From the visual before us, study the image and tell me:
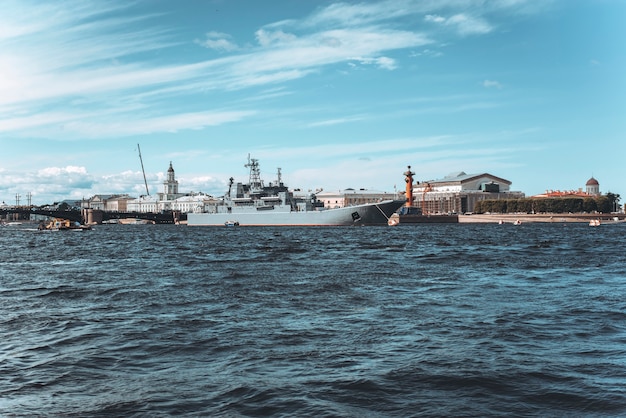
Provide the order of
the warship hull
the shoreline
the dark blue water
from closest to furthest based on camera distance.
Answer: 1. the dark blue water
2. the warship hull
3. the shoreline

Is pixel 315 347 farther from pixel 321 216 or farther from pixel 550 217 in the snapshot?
pixel 550 217

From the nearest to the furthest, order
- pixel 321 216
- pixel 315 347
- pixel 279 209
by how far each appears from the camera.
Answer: pixel 315 347, pixel 321 216, pixel 279 209

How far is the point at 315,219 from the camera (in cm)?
9562

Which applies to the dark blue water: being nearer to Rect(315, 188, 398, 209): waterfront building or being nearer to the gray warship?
the gray warship

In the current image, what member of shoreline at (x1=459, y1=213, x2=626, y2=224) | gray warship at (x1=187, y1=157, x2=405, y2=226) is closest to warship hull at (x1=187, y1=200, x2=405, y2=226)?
gray warship at (x1=187, y1=157, x2=405, y2=226)

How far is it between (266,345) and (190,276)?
12.8m

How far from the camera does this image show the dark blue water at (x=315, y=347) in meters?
7.57

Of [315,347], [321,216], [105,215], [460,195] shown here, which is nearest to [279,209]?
[321,216]

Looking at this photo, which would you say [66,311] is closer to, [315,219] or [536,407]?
[536,407]

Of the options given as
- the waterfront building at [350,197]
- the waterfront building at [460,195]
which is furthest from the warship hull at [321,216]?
the waterfront building at [460,195]

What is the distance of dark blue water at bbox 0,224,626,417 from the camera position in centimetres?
757

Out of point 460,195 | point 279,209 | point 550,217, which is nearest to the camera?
point 279,209

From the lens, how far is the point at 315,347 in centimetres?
1047

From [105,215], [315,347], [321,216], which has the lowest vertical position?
[315,347]
